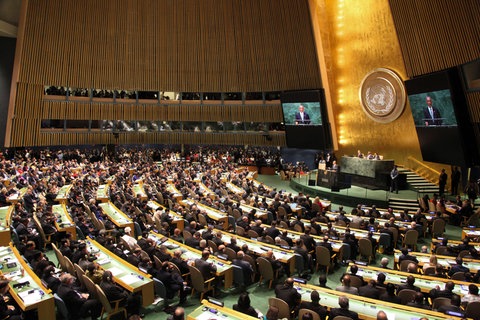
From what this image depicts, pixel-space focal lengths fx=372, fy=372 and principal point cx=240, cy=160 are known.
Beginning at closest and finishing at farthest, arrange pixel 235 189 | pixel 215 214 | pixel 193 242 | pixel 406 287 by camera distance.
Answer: pixel 406 287 → pixel 193 242 → pixel 215 214 → pixel 235 189

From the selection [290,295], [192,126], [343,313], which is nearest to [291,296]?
[290,295]

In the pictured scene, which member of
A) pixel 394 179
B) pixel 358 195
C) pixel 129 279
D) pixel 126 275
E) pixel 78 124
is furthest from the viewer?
pixel 78 124

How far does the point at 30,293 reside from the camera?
6281 millimetres

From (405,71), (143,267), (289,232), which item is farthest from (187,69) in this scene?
(143,267)

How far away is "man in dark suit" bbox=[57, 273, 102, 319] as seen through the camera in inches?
250

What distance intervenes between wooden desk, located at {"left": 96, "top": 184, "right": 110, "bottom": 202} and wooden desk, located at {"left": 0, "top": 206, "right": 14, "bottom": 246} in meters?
3.13

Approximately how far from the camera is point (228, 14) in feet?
93.0

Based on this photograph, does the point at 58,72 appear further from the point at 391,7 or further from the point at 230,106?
the point at 391,7

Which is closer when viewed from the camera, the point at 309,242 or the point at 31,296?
the point at 31,296

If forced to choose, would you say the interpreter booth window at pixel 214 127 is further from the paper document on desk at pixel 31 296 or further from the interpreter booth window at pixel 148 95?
the paper document on desk at pixel 31 296

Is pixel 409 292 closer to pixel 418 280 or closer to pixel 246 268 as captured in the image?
pixel 418 280

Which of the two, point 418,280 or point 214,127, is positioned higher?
point 214,127

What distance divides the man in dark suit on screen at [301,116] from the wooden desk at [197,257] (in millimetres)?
16045

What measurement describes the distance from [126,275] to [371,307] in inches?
177
